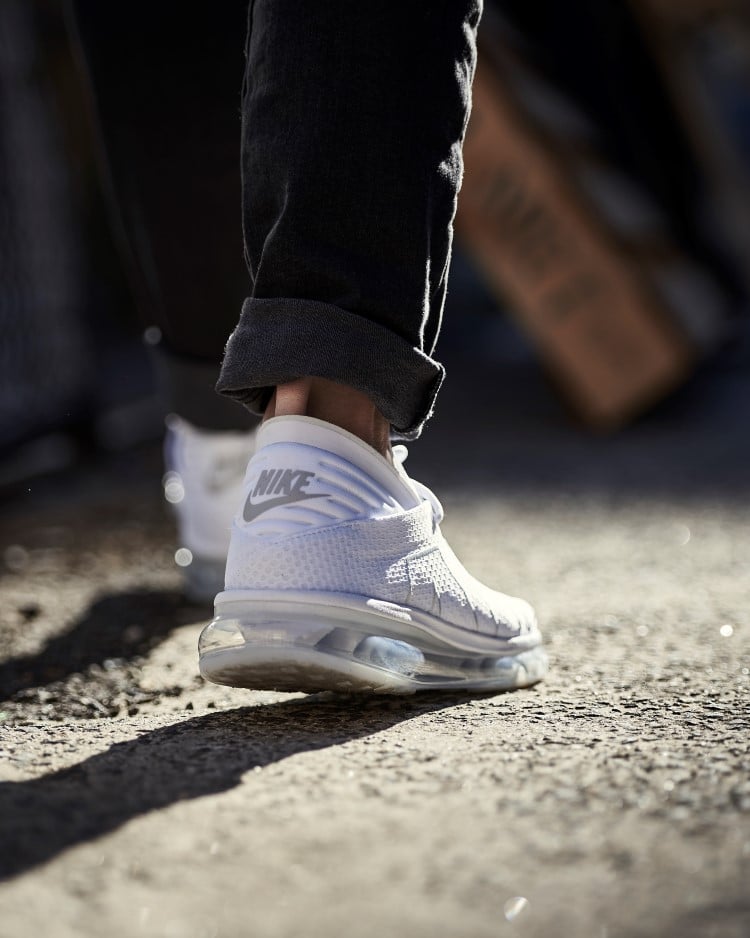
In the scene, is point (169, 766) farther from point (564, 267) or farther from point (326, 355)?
point (564, 267)

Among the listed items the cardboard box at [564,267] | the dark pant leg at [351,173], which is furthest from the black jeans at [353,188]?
the cardboard box at [564,267]

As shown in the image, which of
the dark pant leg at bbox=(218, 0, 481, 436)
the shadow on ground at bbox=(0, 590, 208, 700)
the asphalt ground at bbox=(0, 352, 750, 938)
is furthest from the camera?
the shadow on ground at bbox=(0, 590, 208, 700)

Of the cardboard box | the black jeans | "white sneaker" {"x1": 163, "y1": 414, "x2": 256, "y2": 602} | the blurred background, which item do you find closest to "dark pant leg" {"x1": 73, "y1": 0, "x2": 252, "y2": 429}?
the blurred background

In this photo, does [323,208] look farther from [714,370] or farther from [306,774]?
[714,370]

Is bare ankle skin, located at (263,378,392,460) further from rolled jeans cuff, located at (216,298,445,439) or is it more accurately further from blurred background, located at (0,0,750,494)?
blurred background, located at (0,0,750,494)

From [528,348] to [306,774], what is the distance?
3322 millimetres

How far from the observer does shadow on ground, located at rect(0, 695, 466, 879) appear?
21.0 inches

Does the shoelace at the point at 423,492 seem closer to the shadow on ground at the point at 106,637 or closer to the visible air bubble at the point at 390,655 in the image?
the visible air bubble at the point at 390,655

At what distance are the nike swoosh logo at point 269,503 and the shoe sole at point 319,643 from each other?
0.19ft

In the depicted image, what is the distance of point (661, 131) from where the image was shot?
10.8 feet

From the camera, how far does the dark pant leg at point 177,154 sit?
3.20ft

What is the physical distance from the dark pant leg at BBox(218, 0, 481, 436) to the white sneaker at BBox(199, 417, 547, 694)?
7 cm

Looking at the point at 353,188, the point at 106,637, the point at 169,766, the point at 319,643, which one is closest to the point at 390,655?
the point at 319,643

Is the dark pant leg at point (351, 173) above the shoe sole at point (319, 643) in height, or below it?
above
